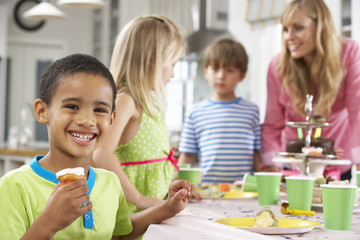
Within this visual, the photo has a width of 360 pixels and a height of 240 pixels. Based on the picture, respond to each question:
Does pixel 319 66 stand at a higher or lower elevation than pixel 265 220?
higher

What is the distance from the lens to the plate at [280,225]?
1130 mm

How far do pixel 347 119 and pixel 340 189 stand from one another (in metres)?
1.45

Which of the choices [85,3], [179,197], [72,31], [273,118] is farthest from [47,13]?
[72,31]

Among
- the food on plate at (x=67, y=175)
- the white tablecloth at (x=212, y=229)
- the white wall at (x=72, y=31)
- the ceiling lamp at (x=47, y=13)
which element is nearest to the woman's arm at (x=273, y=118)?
the white tablecloth at (x=212, y=229)

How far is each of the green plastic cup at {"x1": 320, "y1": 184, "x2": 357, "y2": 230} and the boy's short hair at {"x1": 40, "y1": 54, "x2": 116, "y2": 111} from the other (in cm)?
60

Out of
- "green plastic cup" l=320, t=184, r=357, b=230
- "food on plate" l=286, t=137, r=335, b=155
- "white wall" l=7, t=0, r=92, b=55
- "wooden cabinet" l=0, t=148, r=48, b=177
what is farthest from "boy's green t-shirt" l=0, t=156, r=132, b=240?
"white wall" l=7, t=0, r=92, b=55

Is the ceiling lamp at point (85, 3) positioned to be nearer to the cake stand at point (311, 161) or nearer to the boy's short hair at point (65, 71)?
the cake stand at point (311, 161)

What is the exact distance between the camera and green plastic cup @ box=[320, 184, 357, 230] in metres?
1.22

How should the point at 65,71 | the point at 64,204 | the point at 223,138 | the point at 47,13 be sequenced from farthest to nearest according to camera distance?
1. the point at 47,13
2. the point at 223,138
3. the point at 65,71
4. the point at 64,204

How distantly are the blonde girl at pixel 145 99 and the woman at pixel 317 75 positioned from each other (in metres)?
0.67

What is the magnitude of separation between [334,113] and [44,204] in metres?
1.74

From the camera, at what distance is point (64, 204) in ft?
3.60

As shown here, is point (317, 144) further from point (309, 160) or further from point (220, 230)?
point (220, 230)

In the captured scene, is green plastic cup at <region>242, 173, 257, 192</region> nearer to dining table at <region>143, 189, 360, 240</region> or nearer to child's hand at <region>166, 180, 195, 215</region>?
dining table at <region>143, 189, 360, 240</region>
